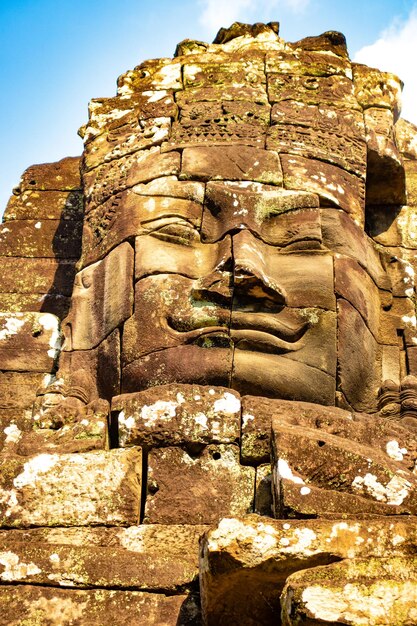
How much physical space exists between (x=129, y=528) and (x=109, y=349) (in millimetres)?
1786

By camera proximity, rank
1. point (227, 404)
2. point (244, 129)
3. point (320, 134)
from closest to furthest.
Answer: point (227, 404) → point (244, 129) → point (320, 134)

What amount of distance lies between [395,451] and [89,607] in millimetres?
2177

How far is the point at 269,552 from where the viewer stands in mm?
5359

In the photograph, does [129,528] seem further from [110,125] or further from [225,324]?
[110,125]

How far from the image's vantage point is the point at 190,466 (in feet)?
22.5

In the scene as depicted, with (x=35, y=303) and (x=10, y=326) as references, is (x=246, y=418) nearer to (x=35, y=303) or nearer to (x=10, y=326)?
(x=10, y=326)

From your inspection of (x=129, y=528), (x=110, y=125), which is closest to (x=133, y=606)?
(x=129, y=528)

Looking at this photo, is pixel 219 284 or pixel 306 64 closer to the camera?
pixel 219 284

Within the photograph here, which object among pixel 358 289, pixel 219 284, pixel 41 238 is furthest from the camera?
A: pixel 41 238

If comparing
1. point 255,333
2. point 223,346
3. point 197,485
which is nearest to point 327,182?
point 255,333

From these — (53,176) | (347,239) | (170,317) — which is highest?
(53,176)

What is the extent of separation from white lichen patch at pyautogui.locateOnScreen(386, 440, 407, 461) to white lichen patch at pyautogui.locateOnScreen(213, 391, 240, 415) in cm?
93

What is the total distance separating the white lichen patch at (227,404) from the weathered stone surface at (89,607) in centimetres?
140

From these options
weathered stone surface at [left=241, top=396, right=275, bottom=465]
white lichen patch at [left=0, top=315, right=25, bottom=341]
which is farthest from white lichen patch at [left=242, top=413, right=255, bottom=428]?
white lichen patch at [left=0, top=315, right=25, bottom=341]
